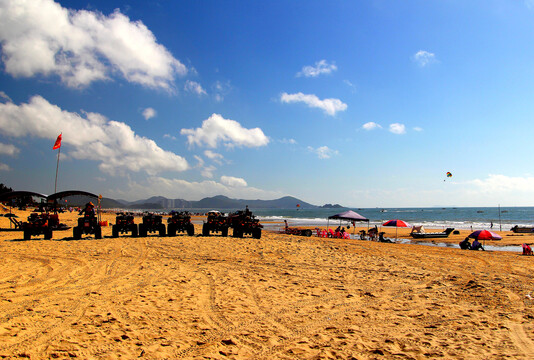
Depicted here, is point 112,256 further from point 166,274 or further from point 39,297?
point 39,297

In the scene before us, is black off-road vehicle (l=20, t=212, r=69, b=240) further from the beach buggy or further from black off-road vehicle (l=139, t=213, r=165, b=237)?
black off-road vehicle (l=139, t=213, r=165, b=237)

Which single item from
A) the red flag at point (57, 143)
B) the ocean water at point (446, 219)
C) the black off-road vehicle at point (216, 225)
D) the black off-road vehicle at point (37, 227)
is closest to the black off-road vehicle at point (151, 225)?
the black off-road vehicle at point (216, 225)

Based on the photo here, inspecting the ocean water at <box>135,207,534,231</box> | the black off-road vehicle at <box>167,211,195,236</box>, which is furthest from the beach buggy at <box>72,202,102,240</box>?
the ocean water at <box>135,207,534,231</box>

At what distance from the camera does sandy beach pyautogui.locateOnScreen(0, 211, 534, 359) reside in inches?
141

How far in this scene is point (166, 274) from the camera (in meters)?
7.26

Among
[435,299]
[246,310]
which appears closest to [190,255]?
[246,310]

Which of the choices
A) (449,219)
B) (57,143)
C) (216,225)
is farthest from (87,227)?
(449,219)

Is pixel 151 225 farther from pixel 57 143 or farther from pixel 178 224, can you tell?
pixel 57 143

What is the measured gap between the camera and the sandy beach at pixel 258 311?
3572 millimetres

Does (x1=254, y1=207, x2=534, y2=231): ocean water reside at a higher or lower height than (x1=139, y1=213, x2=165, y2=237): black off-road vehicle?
lower

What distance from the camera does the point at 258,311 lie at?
16.0 ft

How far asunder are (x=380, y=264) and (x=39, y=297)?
8879 mm

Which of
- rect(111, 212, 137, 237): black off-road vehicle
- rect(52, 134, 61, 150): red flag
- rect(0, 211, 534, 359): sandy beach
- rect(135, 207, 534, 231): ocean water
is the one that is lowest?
rect(135, 207, 534, 231): ocean water

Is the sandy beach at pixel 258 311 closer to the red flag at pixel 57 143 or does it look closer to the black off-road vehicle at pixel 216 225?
the black off-road vehicle at pixel 216 225
